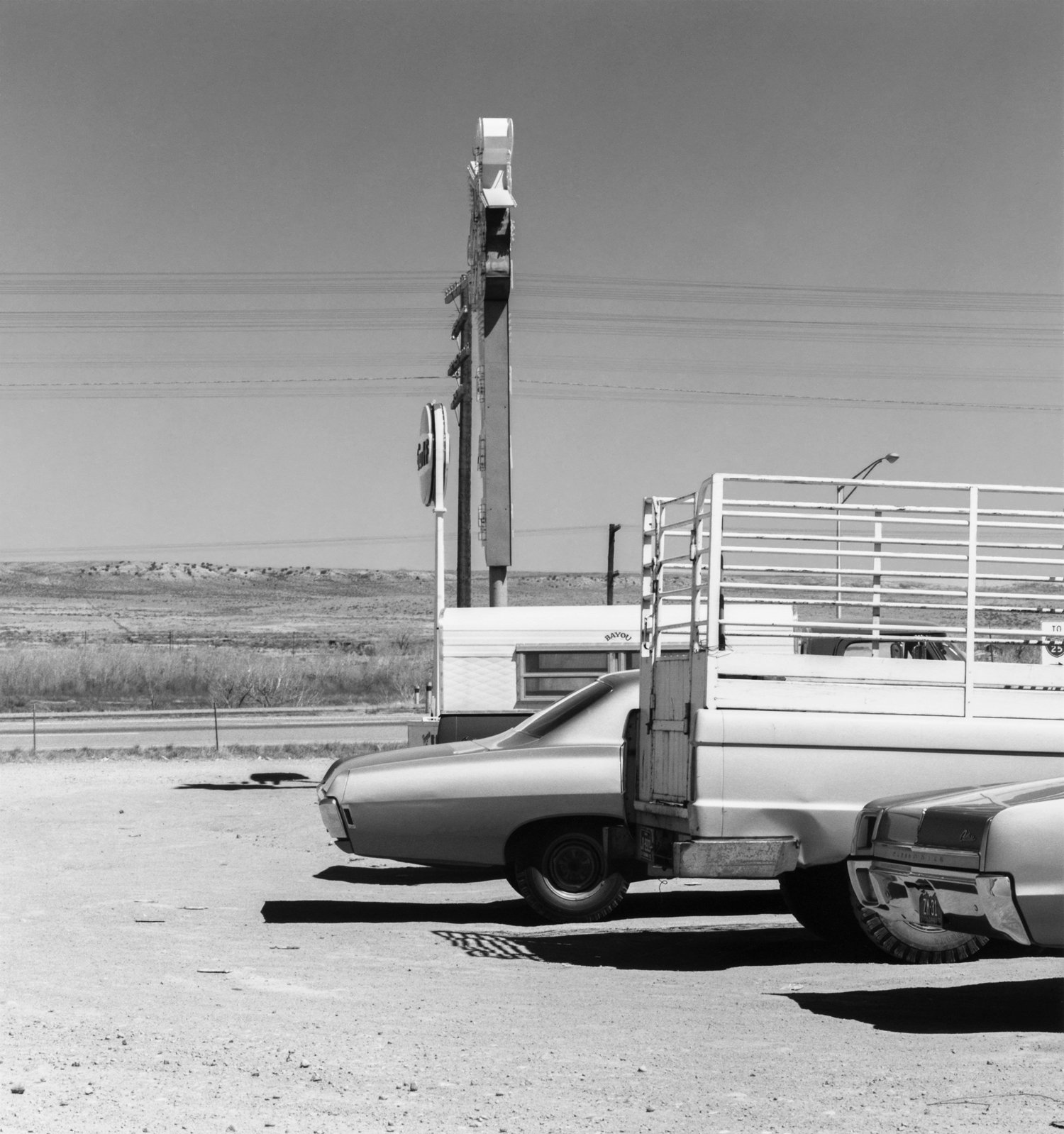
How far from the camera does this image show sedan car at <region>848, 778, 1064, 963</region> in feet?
20.7

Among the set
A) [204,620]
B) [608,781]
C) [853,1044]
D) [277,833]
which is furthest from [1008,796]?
[204,620]

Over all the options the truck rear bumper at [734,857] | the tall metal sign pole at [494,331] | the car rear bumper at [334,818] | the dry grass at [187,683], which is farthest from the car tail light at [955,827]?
the dry grass at [187,683]

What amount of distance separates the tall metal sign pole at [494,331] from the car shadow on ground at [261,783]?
13.4ft

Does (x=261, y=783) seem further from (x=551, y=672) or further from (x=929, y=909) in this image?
(x=929, y=909)

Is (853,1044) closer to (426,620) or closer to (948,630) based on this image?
(948,630)

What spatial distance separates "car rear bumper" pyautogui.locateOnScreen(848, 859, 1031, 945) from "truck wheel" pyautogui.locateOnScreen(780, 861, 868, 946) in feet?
4.55

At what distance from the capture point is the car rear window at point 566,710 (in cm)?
1016

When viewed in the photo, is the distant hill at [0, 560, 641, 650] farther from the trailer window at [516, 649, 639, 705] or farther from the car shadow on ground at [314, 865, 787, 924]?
the car shadow on ground at [314, 865, 787, 924]

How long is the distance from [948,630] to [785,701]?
105 cm

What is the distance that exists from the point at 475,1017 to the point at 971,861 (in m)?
2.27

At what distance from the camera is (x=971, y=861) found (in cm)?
647

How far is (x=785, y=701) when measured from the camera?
8.16 m

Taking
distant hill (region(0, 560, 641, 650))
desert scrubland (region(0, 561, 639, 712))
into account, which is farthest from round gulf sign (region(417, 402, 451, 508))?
distant hill (region(0, 560, 641, 650))

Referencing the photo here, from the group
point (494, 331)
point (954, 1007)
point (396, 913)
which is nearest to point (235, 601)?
point (494, 331)
